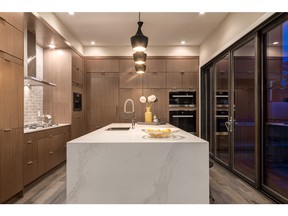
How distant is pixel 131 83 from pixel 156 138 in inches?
173

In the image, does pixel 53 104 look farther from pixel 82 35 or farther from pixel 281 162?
pixel 281 162

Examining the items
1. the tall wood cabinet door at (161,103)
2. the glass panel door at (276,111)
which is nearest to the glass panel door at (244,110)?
the glass panel door at (276,111)

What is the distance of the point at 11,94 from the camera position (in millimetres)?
2875

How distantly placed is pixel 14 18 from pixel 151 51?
399 centimetres

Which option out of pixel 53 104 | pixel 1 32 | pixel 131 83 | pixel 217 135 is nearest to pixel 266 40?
pixel 217 135

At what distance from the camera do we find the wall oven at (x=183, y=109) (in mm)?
6406

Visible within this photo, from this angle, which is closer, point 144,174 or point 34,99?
point 144,174

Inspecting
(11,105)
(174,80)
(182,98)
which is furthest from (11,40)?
(182,98)

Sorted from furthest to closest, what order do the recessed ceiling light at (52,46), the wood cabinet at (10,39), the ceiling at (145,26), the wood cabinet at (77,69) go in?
the wood cabinet at (77,69) < the recessed ceiling light at (52,46) < the ceiling at (145,26) < the wood cabinet at (10,39)

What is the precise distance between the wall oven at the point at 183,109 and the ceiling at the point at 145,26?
53.3 inches

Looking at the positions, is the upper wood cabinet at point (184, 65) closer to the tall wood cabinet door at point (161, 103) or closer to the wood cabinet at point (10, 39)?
the tall wood cabinet door at point (161, 103)

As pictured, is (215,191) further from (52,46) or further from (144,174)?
(52,46)

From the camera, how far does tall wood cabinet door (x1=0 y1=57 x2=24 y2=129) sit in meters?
2.72
